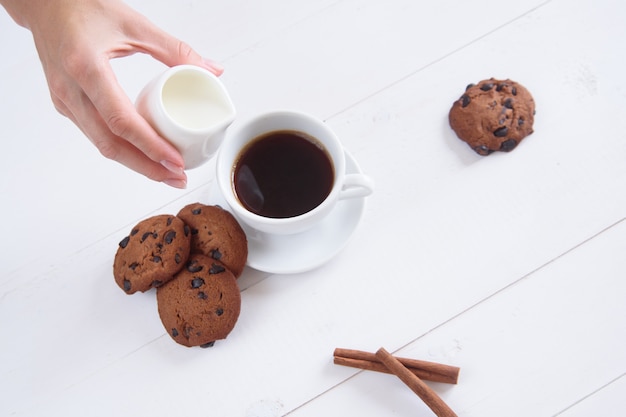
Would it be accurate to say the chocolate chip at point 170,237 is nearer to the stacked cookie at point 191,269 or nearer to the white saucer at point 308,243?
the stacked cookie at point 191,269

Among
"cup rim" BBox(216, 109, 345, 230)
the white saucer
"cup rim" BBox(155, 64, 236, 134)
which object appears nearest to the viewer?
"cup rim" BBox(155, 64, 236, 134)

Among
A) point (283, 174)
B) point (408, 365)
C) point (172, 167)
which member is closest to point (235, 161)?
point (283, 174)

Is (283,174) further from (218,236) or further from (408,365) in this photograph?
(408,365)

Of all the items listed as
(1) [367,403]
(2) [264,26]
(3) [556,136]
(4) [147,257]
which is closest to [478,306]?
(1) [367,403]

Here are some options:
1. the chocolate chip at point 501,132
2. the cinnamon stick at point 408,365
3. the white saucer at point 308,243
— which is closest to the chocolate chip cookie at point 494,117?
the chocolate chip at point 501,132

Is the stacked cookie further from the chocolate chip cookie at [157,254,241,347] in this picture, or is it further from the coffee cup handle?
the coffee cup handle

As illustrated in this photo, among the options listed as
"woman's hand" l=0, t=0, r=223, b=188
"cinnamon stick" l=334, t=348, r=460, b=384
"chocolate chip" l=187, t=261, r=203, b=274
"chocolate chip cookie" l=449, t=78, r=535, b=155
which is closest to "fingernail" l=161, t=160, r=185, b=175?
"woman's hand" l=0, t=0, r=223, b=188
